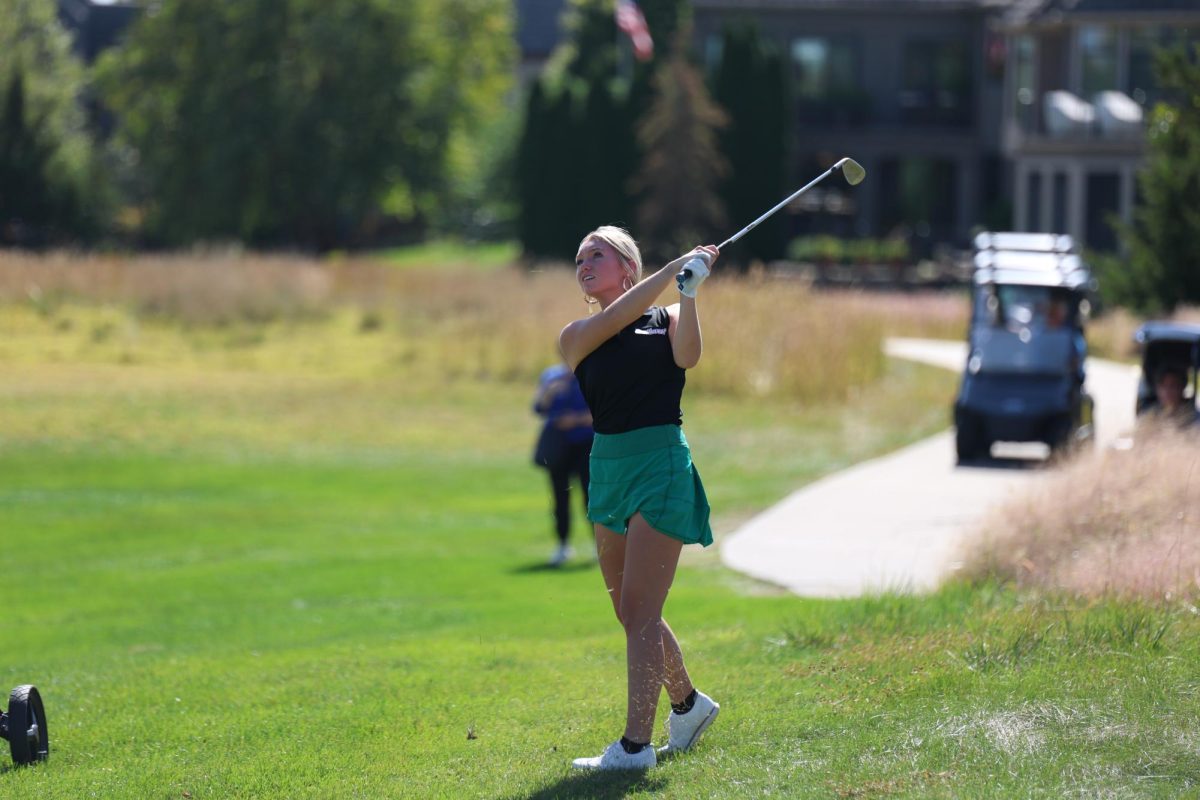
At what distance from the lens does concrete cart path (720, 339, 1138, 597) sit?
37.2ft

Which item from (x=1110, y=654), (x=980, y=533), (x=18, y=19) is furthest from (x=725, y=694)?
(x=18, y=19)

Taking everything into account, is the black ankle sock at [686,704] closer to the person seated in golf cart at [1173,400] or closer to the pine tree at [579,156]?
the person seated in golf cart at [1173,400]

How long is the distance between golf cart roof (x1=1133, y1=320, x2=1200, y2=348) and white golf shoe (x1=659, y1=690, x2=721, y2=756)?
365 inches

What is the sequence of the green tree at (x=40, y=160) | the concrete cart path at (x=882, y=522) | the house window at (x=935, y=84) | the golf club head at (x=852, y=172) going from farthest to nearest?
the green tree at (x=40, y=160)
the house window at (x=935, y=84)
the concrete cart path at (x=882, y=522)
the golf club head at (x=852, y=172)

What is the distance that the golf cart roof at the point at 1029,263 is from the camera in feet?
59.5

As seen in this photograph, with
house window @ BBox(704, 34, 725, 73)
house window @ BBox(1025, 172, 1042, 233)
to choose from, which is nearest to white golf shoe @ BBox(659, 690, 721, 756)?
house window @ BBox(1025, 172, 1042, 233)

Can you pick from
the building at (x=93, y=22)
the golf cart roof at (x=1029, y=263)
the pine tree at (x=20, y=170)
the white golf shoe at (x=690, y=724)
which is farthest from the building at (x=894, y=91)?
the white golf shoe at (x=690, y=724)

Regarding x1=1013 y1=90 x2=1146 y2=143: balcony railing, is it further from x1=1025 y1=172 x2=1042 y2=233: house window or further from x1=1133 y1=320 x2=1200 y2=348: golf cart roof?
x1=1133 y1=320 x2=1200 y2=348: golf cart roof

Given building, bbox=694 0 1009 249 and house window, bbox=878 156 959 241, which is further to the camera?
house window, bbox=878 156 959 241

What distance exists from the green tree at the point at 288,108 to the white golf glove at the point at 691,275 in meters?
48.2

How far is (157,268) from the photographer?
Answer: 36.3 meters

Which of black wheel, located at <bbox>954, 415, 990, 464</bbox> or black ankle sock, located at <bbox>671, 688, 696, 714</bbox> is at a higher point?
black ankle sock, located at <bbox>671, 688, 696, 714</bbox>

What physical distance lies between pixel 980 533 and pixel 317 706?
4.47 meters

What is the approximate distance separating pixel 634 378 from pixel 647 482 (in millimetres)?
341
